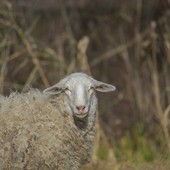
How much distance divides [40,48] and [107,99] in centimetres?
443

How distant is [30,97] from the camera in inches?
270

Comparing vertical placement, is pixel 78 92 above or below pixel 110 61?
below

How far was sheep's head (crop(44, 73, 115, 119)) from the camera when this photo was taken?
655 cm

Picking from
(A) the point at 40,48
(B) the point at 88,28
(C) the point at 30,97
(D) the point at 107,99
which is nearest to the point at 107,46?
(B) the point at 88,28

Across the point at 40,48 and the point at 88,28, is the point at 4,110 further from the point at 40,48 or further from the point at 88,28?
the point at 88,28

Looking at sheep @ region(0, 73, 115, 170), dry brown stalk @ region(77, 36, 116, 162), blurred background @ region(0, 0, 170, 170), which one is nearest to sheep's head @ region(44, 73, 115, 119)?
sheep @ region(0, 73, 115, 170)

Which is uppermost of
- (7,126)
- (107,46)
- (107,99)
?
(107,46)

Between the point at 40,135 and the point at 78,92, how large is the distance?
483 millimetres

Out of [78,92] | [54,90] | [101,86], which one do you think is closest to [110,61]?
[101,86]

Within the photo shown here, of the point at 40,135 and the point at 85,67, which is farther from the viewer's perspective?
the point at 85,67

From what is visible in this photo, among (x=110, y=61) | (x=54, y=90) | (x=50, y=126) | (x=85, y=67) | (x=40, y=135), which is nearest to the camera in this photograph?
(x=40, y=135)

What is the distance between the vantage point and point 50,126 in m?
6.71

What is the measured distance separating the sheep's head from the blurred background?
629 millimetres

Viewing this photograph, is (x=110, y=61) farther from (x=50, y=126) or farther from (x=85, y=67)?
(x=50, y=126)
